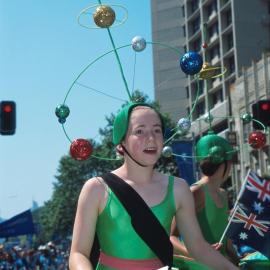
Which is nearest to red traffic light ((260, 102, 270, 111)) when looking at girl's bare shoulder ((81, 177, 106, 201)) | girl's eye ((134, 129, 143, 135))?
girl's eye ((134, 129, 143, 135))

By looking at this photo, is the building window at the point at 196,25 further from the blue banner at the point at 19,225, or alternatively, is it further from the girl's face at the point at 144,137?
the girl's face at the point at 144,137

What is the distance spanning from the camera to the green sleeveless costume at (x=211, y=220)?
17.2 ft

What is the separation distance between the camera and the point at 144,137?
326cm

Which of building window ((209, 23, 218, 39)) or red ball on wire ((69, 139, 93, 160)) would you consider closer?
red ball on wire ((69, 139, 93, 160))

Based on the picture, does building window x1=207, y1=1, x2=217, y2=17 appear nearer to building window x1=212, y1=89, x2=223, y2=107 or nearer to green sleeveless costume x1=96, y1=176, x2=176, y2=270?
building window x1=212, y1=89, x2=223, y2=107

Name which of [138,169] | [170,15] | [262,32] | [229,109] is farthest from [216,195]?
[170,15]

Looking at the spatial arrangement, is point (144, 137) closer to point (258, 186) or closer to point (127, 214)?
point (127, 214)

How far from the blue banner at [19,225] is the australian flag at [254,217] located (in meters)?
14.0

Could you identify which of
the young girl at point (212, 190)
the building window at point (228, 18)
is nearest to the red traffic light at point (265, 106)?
the young girl at point (212, 190)

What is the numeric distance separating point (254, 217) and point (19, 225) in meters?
14.5

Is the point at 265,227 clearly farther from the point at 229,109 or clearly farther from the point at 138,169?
the point at 229,109

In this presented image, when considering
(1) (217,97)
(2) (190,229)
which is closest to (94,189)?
(2) (190,229)

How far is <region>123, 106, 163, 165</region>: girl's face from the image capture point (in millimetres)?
3264

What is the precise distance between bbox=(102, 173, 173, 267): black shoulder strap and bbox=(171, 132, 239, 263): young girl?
6.79 ft
